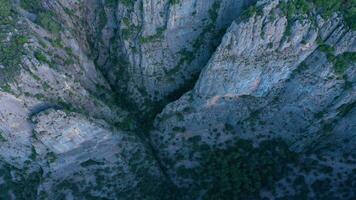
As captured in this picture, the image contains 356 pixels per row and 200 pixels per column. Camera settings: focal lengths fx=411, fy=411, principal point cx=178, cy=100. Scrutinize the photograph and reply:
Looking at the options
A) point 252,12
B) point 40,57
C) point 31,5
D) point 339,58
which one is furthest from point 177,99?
point 31,5

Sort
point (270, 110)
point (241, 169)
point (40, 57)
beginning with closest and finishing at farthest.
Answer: point (40, 57) → point (270, 110) → point (241, 169)

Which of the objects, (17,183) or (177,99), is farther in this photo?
(17,183)

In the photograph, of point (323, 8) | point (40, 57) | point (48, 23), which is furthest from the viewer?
point (48, 23)

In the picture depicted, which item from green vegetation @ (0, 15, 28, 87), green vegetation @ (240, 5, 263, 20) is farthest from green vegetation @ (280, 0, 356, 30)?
green vegetation @ (0, 15, 28, 87)

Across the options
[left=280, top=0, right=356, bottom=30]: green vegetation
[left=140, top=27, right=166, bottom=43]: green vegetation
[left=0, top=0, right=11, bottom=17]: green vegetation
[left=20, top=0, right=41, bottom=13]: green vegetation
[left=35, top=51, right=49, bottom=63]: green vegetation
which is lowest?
[left=280, top=0, right=356, bottom=30]: green vegetation

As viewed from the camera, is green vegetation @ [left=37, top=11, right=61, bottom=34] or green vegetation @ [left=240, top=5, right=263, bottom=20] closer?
green vegetation @ [left=240, top=5, right=263, bottom=20]

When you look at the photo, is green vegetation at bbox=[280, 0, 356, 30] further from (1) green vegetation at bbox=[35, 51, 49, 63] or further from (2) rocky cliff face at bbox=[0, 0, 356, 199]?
(1) green vegetation at bbox=[35, 51, 49, 63]

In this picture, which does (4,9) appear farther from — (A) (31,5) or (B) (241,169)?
(B) (241,169)

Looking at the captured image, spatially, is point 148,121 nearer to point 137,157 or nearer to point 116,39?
point 137,157

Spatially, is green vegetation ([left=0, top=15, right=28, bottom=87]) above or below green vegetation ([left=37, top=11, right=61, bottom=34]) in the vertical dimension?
below
